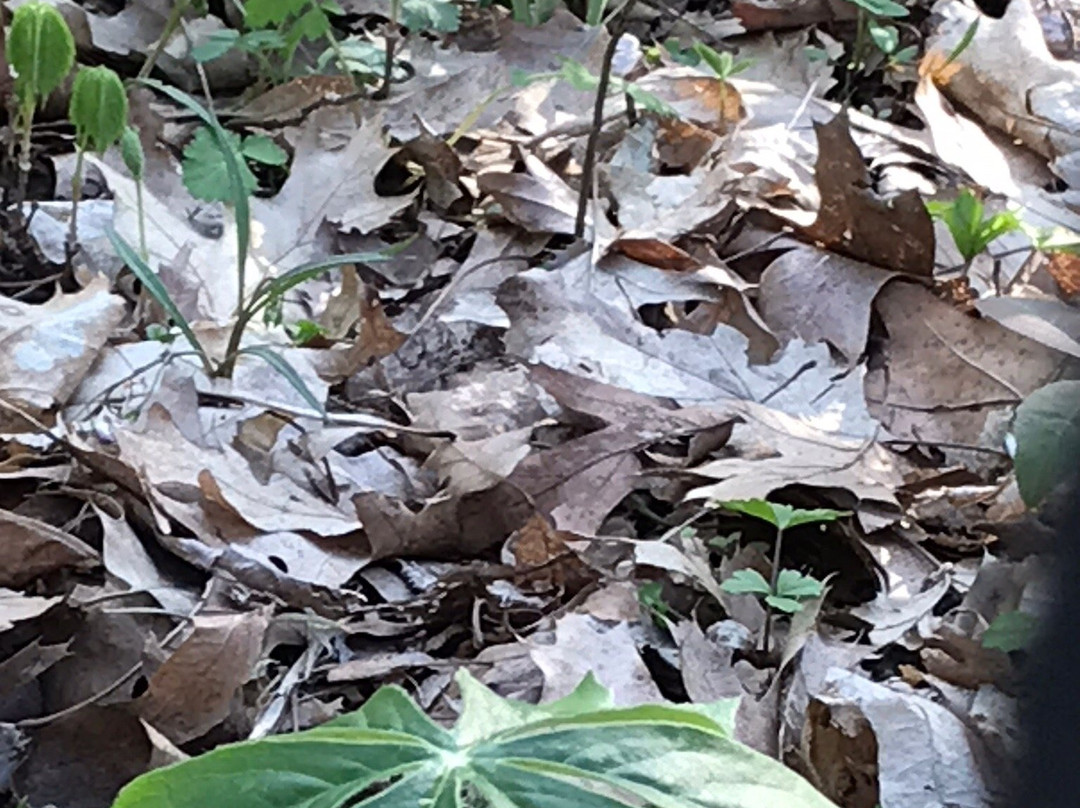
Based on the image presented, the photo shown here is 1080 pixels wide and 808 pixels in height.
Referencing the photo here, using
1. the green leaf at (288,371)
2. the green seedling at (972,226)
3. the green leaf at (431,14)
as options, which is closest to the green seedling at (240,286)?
the green leaf at (288,371)

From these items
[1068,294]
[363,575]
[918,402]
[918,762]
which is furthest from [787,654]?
[1068,294]

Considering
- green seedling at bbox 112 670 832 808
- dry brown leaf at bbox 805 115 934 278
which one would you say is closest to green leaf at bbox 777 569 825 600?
green seedling at bbox 112 670 832 808

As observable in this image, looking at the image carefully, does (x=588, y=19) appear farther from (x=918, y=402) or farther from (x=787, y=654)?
(x=787, y=654)

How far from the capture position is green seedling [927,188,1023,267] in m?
2.23

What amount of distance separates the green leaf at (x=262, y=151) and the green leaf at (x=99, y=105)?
476mm

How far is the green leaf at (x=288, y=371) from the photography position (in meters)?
1.83

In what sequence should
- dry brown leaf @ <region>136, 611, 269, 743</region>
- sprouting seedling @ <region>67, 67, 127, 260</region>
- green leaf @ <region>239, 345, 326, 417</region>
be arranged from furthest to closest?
sprouting seedling @ <region>67, 67, 127, 260</region>, green leaf @ <region>239, 345, 326, 417</region>, dry brown leaf @ <region>136, 611, 269, 743</region>

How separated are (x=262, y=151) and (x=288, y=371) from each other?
0.76 m

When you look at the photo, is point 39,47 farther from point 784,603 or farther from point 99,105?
point 784,603

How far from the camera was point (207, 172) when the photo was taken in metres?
2.33

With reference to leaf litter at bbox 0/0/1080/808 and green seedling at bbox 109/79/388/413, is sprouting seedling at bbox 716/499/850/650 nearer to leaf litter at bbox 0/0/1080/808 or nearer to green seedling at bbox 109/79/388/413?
leaf litter at bbox 0/0/1080/808

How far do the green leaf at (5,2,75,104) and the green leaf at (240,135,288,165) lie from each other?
474 mm

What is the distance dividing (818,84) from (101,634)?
185 cm

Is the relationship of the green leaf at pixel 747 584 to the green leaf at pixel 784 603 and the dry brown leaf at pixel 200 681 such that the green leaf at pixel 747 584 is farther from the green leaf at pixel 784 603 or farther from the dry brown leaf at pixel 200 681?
the dry brown leaf at pixel 200 681
